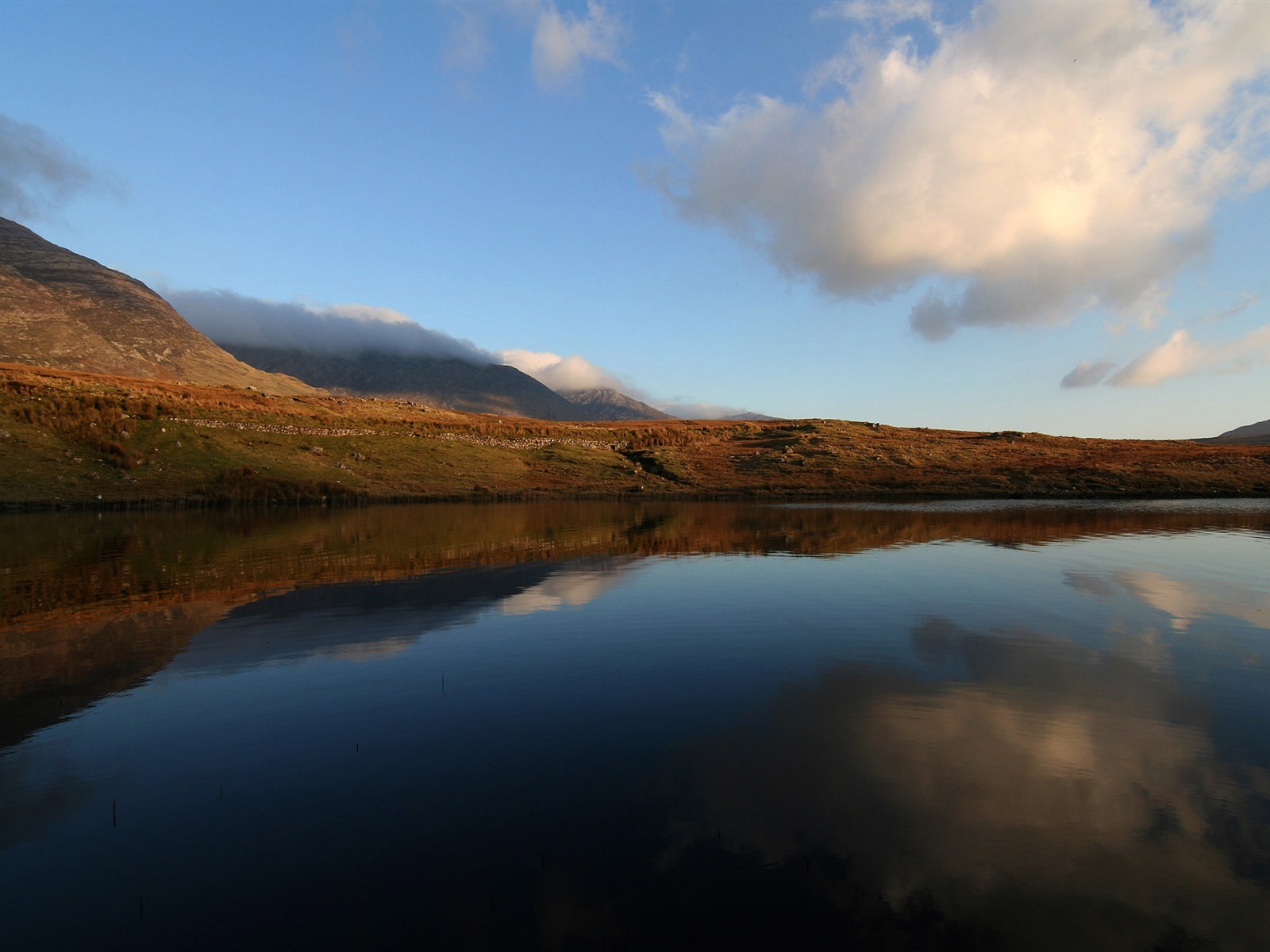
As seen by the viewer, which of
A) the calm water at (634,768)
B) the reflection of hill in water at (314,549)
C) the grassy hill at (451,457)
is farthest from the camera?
the grassy hill at (451,457)

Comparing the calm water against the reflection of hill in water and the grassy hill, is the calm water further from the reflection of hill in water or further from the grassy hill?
the grassy hill

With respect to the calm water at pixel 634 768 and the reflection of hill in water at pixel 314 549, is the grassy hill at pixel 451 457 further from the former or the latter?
the calm water at pixel 634 768

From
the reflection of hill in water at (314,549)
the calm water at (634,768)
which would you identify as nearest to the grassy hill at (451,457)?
the reflection of hill in water at (314,549)

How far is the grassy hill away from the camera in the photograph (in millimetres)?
51375

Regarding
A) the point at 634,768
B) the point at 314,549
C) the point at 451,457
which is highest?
the point at 451,457

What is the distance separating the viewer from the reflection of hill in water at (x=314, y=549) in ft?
42.9

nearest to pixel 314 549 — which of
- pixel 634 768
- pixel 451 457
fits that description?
pixel 634 768

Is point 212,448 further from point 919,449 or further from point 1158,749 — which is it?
point 919,449

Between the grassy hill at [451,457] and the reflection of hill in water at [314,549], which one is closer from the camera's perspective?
the reflection of hill in water at [314,549]

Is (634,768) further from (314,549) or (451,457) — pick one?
(451,457)

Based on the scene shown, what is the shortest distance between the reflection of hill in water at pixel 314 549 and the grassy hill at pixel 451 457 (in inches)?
336

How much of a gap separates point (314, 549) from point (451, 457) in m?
42.2

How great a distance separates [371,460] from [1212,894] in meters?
65.0

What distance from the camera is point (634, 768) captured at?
825cm
